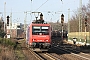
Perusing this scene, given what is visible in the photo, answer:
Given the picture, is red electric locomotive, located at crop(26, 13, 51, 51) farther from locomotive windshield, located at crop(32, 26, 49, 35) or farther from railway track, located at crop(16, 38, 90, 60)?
railway track, located at crop(16, 38, 90, 60)

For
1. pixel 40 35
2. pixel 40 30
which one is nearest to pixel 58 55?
pixel 40 35

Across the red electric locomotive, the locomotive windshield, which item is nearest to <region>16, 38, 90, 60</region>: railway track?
the red electric locomotive

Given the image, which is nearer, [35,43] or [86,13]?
[35,43]

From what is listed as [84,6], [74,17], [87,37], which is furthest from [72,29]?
[87,37]

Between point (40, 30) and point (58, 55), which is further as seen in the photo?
point (40, 30)

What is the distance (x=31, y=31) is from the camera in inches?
1080

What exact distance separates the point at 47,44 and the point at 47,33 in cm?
116

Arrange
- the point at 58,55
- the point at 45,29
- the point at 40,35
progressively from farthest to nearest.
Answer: the point at 45,29 < the point at 40,35 < the point at 58,55

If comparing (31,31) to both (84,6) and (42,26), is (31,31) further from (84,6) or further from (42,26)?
(84,6)

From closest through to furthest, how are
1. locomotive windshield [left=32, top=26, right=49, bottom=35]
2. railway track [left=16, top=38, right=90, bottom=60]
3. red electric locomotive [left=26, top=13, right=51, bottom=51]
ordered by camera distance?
railway track [left=16, top=38, right=90, bottom=60]
red electric locomotive [left=26, top=13, right=51, bottom=51]
locomotive windshield [left=32, top=26, right=49, bottom=35]

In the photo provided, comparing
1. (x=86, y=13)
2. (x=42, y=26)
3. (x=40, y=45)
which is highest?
(x=86, y=13)

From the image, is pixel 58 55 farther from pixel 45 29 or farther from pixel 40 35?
pixel 45 29

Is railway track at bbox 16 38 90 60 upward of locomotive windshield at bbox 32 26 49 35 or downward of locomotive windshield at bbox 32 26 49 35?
downward

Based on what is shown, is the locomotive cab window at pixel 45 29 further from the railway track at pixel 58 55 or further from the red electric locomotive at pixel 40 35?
the railway track at pixel 58 55
